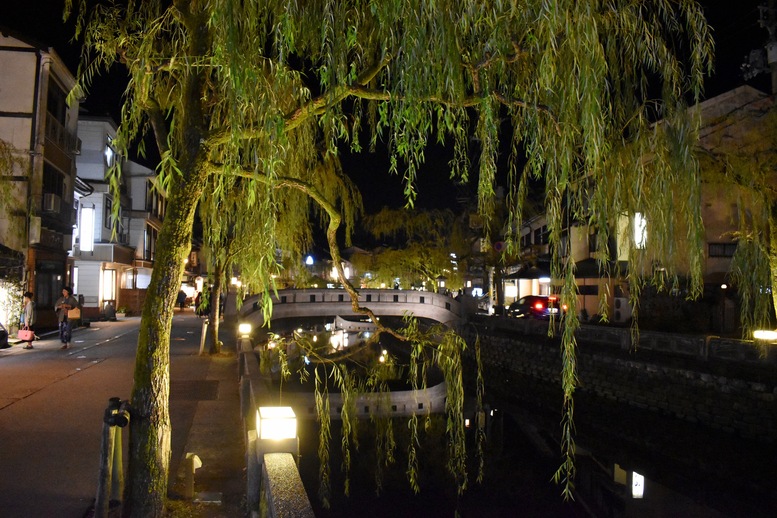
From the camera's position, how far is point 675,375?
15.9 m

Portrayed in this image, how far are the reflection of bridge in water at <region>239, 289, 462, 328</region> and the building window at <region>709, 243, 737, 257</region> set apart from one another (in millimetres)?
10977

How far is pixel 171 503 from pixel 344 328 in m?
27.2

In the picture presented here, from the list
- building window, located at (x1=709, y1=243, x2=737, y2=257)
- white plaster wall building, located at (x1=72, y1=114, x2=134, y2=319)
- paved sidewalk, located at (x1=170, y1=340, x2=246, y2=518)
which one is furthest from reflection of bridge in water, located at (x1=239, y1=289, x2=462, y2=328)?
building window, located at (x1=709, y1=243, x2=737, y2=257)

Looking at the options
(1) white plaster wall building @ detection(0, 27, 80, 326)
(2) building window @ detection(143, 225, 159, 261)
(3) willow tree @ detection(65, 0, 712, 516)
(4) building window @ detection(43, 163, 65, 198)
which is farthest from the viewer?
(2) building window @ detection(143, 225, 159, 261)

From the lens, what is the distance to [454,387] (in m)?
6.14

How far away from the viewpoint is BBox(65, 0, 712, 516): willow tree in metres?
4.33

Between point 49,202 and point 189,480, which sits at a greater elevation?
point 49,202

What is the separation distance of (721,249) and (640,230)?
2031 centimetres

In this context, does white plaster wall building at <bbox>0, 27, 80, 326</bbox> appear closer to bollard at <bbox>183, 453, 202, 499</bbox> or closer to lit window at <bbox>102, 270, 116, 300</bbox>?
lit window at <bbox>102, 270, 116, 300</bbox>

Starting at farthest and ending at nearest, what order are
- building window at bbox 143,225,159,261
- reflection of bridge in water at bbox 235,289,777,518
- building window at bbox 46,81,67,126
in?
1. building window at bbox 143,225,159,261
2. building window at bbox 46,81,67,126
3. reflection of bridge in water at bbox 235,289,777,518

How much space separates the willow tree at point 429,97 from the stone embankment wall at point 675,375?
10.5 metres

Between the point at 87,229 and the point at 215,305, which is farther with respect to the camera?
the point at 87,229

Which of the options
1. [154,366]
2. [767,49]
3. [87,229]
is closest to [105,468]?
[154,366]

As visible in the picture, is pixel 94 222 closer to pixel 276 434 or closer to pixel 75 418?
pixel 75 418
